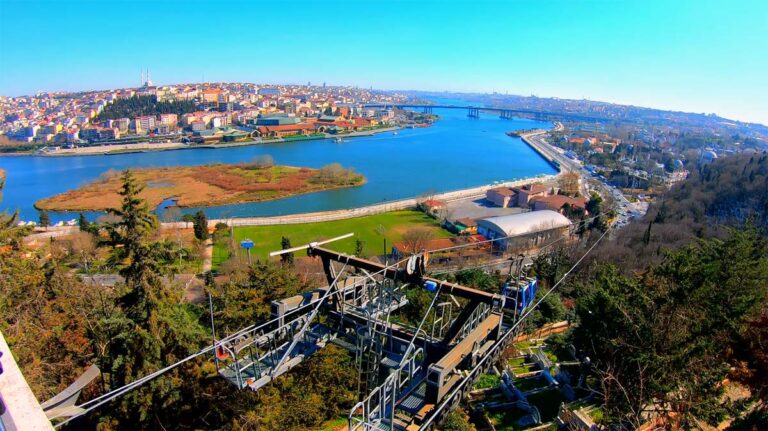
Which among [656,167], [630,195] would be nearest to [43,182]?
[630,195]

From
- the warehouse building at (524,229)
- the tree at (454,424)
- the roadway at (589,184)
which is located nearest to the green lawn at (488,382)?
the tree at (454,424)

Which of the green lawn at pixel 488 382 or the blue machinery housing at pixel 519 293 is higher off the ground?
the blue machinery housing at pixel 519 293

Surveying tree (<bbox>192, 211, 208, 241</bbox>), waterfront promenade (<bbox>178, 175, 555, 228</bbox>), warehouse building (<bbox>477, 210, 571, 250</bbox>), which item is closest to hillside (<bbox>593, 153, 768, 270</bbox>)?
warehouse building (<bbox>477, 210, 571, 250</bbox>)

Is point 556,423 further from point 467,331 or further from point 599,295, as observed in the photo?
point 467,331

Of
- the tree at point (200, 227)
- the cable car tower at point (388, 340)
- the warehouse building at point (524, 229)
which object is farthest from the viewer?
the warehouse building at point (524, 229)

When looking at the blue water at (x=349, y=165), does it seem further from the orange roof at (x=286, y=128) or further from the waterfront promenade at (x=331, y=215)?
the orange roof at (x=286, y=128)

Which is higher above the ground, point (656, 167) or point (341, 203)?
point (656, 167)

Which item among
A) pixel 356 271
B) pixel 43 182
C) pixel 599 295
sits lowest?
pixel 43 182
